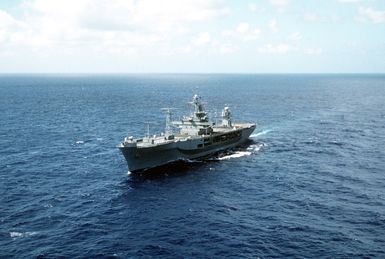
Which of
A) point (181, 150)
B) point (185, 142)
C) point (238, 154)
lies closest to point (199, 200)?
point (181, 150)

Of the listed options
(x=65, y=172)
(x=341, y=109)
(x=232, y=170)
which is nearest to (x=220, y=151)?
(x=232, y=170)

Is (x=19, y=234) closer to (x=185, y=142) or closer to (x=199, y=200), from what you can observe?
(x=199, y=200)

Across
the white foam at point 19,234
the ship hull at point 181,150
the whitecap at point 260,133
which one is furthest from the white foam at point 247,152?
the white foam at point 19,234

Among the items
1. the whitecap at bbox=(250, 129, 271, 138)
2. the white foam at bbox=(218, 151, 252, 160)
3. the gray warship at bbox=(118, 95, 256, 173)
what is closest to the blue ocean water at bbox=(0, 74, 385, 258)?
the white foam at bbox=(218, 151, 252, 160)

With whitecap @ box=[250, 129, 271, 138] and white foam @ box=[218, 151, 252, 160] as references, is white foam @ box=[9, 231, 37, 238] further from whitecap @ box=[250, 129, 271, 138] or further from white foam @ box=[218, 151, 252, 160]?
whitecap @ box=[250, 129, 271, 138]

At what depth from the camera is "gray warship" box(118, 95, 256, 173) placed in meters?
89.7

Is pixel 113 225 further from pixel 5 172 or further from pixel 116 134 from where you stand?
pixel 116 134

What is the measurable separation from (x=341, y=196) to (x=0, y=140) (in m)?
93.1

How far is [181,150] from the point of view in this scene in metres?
98.8

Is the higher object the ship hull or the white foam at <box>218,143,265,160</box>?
the ship hull

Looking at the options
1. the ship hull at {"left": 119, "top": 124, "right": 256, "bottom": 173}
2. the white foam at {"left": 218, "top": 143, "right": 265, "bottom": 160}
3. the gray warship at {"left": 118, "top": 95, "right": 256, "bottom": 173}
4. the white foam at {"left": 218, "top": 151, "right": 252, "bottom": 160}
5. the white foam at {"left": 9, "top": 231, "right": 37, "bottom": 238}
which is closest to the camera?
the white foam at {"left": 9, "top": 231, "right": 37, "bottom": 238}

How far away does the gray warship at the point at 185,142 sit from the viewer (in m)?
89.7

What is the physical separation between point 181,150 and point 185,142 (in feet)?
7.02

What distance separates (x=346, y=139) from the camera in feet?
396
